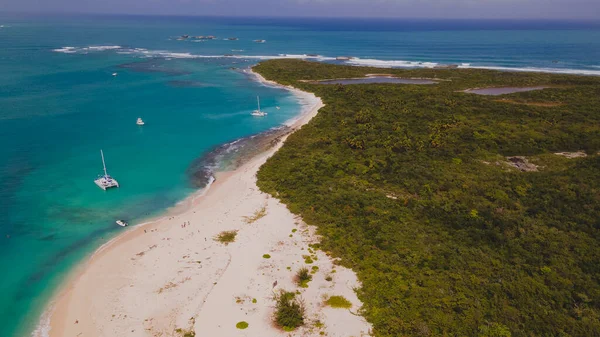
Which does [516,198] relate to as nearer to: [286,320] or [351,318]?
[351,318]

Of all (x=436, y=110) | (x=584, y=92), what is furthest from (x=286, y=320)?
(x=584, y=92)

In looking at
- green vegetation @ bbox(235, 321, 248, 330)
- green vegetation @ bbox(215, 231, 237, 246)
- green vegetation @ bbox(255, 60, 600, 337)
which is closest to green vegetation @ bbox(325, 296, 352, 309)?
green vegetation @ bbox(255, 60, 600, 337)

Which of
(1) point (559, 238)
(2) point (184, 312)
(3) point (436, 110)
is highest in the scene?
(3) point (436, 110)

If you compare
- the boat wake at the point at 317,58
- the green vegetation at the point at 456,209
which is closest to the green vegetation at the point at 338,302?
the green vegetation at the point at 456,209

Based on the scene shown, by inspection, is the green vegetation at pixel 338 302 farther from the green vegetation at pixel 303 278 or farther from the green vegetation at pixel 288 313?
the green vegetation at pixel 303 278

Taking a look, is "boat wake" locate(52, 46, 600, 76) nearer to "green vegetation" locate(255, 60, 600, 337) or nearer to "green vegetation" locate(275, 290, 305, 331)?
"green vegetation" locate(255, 60, 600, 337)

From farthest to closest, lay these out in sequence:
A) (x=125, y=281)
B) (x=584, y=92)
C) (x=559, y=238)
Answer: (x=584, y=92)
(x=559, y=238)
(x=125, y=281)
